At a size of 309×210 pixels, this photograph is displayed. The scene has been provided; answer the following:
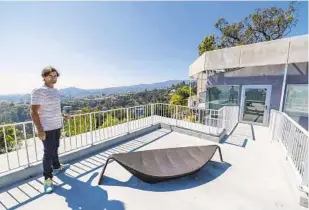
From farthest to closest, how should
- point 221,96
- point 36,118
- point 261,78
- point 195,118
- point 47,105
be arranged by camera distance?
1. point 221,96
2. point 261,78
3. point 195,118
4. point 47,105
5. point 36,118

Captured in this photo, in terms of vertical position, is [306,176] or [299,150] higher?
[299,150]

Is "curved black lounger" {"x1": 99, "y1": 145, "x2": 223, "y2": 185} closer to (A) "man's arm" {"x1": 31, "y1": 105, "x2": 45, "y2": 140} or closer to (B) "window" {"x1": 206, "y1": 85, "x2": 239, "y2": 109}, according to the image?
(A) "man's arm" {"x1": 31, "y1": 105, "x2": 45, "y2": 140}

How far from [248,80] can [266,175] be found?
5047 millimetres

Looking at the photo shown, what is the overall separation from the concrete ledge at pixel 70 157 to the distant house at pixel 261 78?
3659mm

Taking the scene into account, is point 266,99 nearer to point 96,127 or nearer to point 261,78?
point 261,78

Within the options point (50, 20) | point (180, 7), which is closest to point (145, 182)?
point (50, 20)

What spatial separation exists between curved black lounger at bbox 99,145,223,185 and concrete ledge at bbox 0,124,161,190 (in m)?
1.14

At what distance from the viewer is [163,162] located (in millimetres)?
2896

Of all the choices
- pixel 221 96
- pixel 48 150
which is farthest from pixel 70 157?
pixel 221 96

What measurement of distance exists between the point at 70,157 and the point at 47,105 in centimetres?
155

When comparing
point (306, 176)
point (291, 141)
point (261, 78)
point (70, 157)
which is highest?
point (261, 78)

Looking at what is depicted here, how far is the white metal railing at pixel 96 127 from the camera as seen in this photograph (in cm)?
288

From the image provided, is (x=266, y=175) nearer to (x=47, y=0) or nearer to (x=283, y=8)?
(x=47, y=0)

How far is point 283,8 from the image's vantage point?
1273 cm
